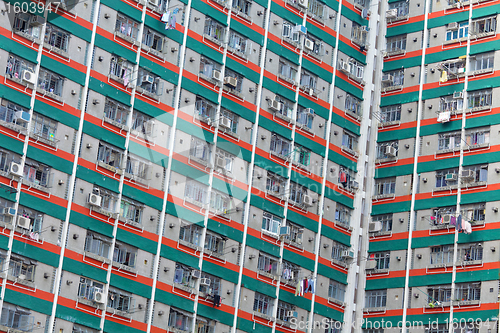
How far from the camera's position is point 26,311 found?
62.8m

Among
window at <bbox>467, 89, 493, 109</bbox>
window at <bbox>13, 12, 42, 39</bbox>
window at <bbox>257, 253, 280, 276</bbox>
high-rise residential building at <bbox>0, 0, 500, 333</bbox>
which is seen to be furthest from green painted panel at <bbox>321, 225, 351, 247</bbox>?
window at <bbox>13, 12, 42, 39</bbox>

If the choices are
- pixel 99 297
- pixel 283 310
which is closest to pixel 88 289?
pixel 99 297

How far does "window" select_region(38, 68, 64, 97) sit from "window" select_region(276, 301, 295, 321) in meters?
23.7

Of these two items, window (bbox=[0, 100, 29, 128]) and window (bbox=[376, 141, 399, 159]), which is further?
window (bbox=[376, 141, 399, 159])

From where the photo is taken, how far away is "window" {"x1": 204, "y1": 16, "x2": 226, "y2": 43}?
76.8m

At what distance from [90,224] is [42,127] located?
7.26 meters

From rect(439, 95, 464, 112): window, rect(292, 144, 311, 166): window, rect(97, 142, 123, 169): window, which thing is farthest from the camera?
rect(439, 95, 464, 112): window

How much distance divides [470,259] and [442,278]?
8.71 feet

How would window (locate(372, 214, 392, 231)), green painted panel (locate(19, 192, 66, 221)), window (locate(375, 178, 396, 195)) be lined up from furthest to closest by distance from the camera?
1. window (locate(375, 178, 396, 195))
2. window (locate(372, 214, 392, 231))
3. green painted panel (locate(19, 192, 66, 221))

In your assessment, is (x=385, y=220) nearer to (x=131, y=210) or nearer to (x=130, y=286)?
(x=131, y=210)

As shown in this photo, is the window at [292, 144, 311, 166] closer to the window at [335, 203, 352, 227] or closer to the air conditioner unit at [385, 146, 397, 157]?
the window at [335, 203, 352, 227]

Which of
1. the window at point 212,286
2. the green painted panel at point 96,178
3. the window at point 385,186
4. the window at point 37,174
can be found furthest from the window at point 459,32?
the window at point 37,174

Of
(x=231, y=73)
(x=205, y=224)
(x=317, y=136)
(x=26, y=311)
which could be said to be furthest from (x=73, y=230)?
(x=317, y=136)

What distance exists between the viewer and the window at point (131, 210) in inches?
2731
